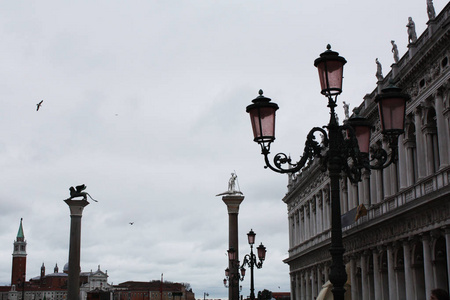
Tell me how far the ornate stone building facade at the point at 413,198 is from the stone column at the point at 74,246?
14.6 m

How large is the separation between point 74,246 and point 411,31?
774 inches

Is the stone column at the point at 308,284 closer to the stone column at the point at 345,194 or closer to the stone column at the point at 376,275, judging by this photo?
the stone column at the point at 345,194

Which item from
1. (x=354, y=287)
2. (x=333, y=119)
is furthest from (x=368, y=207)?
(x=333, y=119)

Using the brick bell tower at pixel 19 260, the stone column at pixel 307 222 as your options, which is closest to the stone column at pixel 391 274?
the stone column at pixel 307 222

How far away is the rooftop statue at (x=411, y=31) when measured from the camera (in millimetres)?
28139

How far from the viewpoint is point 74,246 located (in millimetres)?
34312

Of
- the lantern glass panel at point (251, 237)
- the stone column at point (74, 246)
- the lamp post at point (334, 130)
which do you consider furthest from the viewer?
the stone column at point (74, 246)

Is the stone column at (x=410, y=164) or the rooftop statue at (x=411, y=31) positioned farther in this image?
the stone column at (x=410, y=164)

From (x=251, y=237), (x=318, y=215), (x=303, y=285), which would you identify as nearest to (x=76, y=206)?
(x=251, y=237)

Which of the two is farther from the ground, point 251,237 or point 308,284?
point 251,237

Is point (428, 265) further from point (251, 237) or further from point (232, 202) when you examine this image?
point (232, 202)

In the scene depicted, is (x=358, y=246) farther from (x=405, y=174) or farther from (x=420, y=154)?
(x=420, y=154)

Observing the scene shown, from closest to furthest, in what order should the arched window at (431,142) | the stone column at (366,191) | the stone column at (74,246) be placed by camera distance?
the arched window at (431,142) < the stone column at (74,246) < the stone column at (366,191)

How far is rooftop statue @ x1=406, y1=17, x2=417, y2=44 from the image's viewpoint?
28.1m
